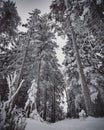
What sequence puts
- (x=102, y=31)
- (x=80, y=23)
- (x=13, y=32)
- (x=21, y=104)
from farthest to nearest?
1. (x=21, y=104)
2. (x=13, y=32)
3. (x=80, y=23)
4. (x=102, y=31)

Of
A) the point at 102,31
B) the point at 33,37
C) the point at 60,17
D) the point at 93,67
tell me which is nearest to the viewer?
the point at 102,31

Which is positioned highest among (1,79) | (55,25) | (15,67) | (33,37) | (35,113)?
(33,37)

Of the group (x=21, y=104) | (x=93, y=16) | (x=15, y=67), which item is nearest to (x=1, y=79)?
→ (x=15, y=67)

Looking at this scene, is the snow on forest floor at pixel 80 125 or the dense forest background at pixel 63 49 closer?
the snow on forest floor at pixel 80 125

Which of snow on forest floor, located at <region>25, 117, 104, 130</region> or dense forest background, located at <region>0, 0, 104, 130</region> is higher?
dense forest background, located at <region>0, 0, 104, 130</region>

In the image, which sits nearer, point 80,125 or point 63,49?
point 80,125

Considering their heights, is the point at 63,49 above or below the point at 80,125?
above

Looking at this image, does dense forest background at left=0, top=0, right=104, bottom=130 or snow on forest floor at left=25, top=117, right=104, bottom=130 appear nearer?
snow on forest floor at left=25, top=117, right=104, bottom=130

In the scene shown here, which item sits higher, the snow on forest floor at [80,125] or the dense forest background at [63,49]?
the dense forest background at [63,49]

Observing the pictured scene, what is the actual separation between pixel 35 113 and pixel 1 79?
9.61 m

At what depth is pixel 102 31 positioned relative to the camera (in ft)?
25.3

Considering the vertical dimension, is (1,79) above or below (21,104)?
above

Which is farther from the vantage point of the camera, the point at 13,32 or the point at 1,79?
the point at 1,79

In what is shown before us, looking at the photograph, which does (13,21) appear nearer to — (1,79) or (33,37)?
A: (33,37)
